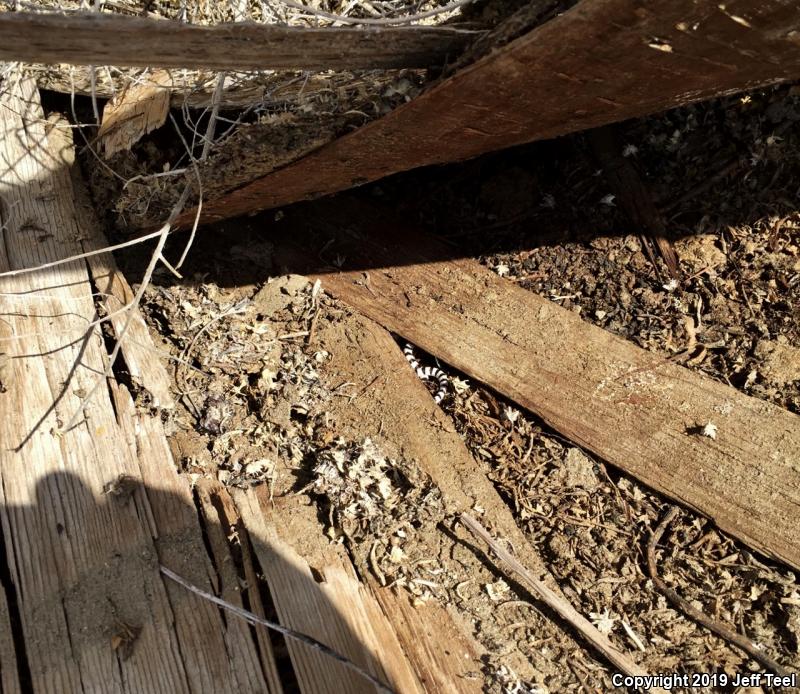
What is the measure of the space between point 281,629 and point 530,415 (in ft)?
3.98

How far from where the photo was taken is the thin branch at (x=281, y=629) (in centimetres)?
196

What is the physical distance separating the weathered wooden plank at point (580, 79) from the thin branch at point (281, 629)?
1.40 m

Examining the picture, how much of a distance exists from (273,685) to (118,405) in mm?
1123

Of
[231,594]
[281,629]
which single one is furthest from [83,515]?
[281,629]

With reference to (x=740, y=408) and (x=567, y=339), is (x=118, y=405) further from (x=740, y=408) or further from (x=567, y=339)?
(x=740, y=408)

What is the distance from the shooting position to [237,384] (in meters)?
Answer: 2.62

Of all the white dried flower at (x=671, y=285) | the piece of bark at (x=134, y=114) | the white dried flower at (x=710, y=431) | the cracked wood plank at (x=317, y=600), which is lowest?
the cracked wood plank at (x=317, y=600)

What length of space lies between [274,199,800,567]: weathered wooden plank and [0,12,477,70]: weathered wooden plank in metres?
1.12

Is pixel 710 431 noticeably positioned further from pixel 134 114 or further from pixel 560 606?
pixel 134 114

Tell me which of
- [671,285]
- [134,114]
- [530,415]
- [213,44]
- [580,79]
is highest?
[213,44]

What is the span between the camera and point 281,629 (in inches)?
78.9

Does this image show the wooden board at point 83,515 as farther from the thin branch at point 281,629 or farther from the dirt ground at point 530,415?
the dirt ground at point 530,415

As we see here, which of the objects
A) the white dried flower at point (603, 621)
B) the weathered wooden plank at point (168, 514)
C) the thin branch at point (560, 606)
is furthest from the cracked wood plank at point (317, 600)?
the white dried flower at point (603, 621)

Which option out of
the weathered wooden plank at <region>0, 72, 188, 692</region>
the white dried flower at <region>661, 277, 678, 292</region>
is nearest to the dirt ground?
the white dried flower at <region>661, 277, 678, 292</region>
